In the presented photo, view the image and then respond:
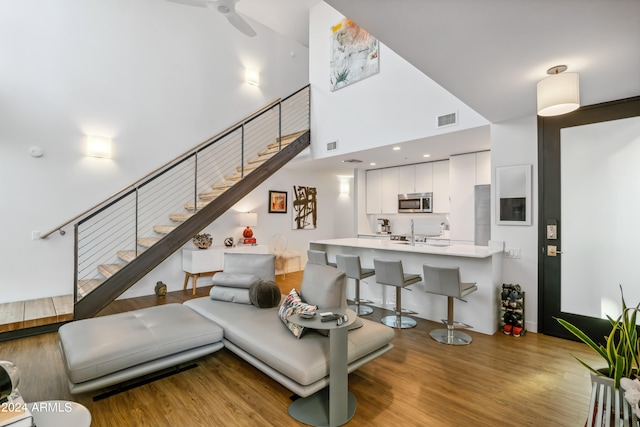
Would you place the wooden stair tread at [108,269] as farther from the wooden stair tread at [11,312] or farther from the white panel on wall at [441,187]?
the white panel on wall at [441,187]

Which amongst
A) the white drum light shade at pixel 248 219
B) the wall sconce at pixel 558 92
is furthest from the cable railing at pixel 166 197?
the wall sconce at pixel 558 92

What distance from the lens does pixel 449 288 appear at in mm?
3330

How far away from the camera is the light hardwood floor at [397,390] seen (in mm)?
2123

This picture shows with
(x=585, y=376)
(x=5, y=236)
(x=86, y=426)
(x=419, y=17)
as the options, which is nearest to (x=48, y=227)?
(x=5, y=236)

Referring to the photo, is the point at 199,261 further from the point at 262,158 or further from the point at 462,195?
the point at 462,195

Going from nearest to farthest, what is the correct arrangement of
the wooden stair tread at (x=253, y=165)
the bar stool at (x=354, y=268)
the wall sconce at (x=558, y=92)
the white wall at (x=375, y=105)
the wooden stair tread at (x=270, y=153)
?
the wall sconce at (x=558, y=92), the bar stool at (x=354, y=268), the white wall at (x=375, y=105), the wooden stair tread at (x=253, y=165), the wooden stair tread at (x=270, y=153)

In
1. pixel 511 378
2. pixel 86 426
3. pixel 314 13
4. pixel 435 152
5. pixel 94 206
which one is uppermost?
pixel 314 13

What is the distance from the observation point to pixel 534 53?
2225 millimetres

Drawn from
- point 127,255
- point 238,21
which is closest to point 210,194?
point 127,255

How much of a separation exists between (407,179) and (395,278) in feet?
11.8

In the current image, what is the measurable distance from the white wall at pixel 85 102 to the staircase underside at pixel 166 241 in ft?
2.97

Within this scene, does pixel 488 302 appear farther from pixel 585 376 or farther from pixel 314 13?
pixel 314 13

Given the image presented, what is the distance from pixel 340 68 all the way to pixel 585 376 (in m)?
5.44

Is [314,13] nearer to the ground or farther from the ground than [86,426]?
farther from the ground
